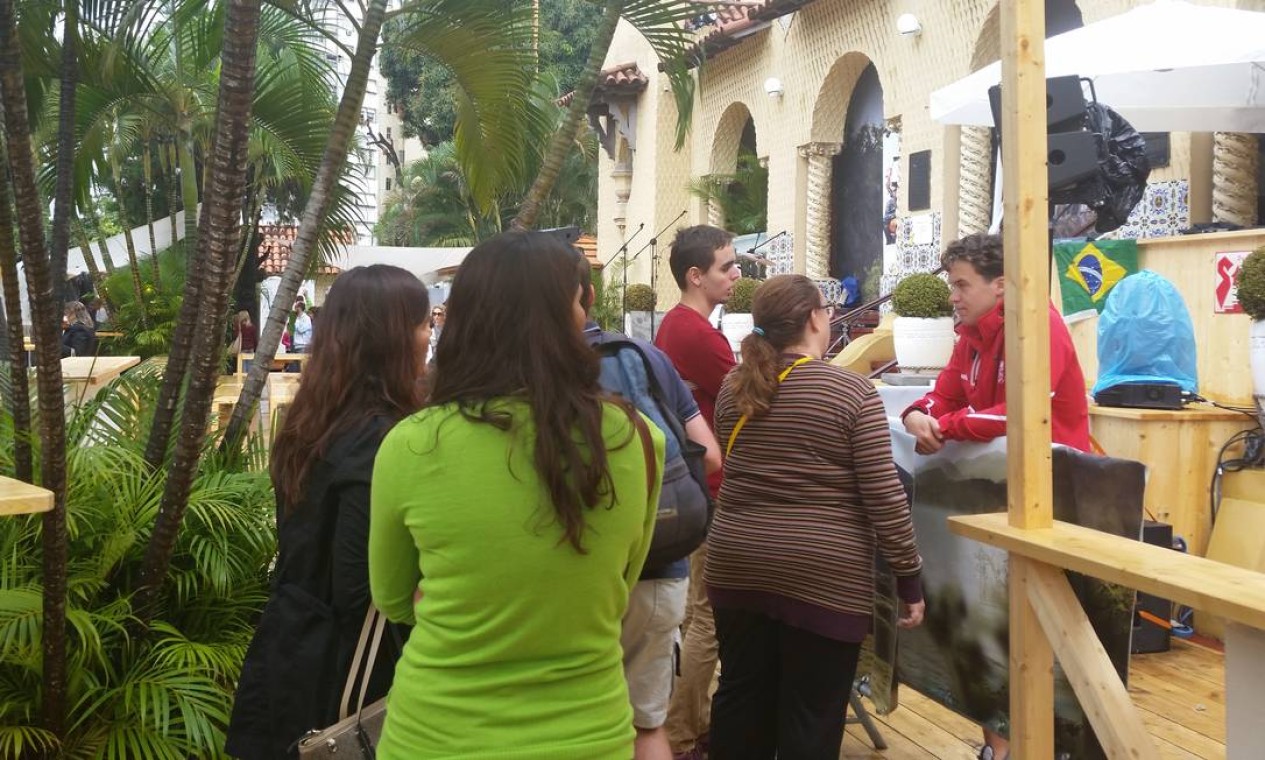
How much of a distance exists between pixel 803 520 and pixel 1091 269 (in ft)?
18.5

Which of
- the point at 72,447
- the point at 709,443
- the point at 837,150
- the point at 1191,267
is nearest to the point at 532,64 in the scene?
the point at 72,447

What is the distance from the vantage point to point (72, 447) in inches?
169

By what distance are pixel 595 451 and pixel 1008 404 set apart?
159cm

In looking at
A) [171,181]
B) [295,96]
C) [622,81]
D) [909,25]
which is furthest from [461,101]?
[622,81]

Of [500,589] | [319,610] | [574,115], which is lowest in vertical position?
[319,610]

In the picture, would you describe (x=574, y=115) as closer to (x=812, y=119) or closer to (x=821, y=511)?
(x=821, y=511)

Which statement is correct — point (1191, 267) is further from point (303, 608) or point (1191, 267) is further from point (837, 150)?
point (837, 150)

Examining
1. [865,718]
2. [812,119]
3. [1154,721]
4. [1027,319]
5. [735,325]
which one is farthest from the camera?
[812,119]

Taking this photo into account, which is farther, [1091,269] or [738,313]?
[738,313]

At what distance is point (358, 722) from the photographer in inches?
98.5

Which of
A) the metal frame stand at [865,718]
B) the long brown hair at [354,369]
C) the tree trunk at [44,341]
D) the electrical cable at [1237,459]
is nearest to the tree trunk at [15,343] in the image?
the tree trunk at [44,341]

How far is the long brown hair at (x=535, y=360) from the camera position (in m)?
1.91

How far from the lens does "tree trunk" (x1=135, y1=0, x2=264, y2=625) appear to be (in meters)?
3.46

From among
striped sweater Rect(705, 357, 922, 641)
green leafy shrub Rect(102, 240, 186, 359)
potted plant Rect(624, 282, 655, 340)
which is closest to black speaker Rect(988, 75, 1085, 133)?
striped sweater Rect(705, 357, 922, 641)
